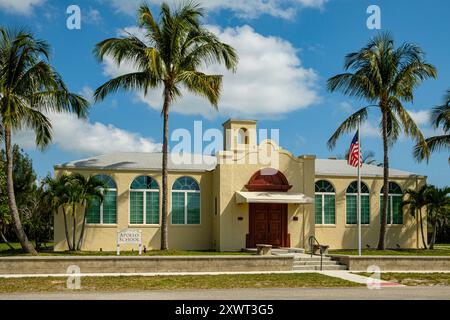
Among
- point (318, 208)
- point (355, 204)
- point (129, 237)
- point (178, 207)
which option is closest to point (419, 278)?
point (129, 237)

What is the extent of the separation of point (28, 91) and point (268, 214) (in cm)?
1192

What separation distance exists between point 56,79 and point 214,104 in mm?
6294

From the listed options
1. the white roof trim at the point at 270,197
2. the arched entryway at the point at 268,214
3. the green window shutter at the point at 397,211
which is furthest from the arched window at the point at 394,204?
the arched entryway at the point at 268,214

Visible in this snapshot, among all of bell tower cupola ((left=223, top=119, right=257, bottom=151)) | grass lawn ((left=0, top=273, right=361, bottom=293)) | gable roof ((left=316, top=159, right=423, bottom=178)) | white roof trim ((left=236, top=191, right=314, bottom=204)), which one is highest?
bell tower cupola ((left=223, top=119, right=257, bottom=151))

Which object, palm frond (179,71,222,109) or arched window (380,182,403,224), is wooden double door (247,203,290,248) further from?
arched window (380,182,403,224)

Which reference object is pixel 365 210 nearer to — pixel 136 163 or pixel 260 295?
pixel 136 163

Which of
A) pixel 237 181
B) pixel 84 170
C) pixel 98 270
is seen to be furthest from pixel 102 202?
pixel 98 270

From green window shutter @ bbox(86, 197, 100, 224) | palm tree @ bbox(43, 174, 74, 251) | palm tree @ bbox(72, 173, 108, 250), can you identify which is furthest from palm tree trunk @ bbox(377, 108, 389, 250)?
palm tree @ bbox(43, 174, 74, 251)

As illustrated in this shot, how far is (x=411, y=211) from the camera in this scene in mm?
31203

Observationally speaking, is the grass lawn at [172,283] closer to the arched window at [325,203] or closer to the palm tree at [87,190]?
the palm tree at [87,190]

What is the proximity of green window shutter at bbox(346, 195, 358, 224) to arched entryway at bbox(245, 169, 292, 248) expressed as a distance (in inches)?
164

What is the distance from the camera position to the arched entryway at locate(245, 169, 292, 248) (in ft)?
90.9

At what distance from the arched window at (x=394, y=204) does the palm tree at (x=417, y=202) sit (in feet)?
1.06
